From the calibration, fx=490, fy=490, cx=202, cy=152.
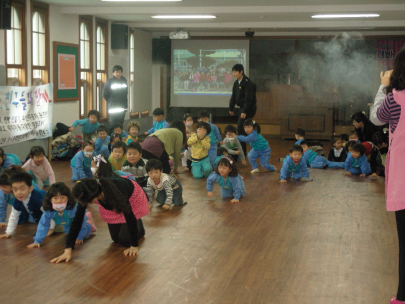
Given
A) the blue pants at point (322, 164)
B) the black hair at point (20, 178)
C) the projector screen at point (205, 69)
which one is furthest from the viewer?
the projector screen at point (205, 69)

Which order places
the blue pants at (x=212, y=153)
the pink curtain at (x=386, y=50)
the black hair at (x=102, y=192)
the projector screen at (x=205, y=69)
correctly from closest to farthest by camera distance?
1. the black hair at (x=102, y=192)
2. the blue pants at (x=212, y=153)
3. the pink curtain at (x=386, y=50)
4. the projector screen at (x=205, y=69)

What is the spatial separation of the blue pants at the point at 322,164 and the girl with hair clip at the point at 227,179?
269 cm

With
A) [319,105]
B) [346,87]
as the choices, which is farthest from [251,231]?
[346,87]

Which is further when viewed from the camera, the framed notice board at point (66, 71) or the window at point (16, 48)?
the framed notice board at point (66, 71)

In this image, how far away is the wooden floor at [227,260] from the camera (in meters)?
2.74

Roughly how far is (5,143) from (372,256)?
188 inches

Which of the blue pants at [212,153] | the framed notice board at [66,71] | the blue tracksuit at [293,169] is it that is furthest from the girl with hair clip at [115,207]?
the framed notice board at [66,71]

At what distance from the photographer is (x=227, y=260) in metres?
3.29

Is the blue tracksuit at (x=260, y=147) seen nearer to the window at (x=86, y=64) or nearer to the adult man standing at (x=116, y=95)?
A: the adult man standing at (x=116, y=95)

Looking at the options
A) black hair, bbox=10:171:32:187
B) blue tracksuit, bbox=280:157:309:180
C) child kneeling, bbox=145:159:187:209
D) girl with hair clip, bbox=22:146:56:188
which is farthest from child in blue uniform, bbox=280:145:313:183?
black hair, bbox=10:171:32:187

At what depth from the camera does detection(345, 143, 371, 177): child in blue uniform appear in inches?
265

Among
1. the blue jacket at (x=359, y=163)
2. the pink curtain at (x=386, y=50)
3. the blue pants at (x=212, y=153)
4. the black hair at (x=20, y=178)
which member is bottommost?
the blue jacket at (x=359, y=163)

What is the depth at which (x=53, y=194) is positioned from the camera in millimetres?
3436

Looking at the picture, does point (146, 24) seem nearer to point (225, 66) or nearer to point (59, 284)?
point (225, 66)
